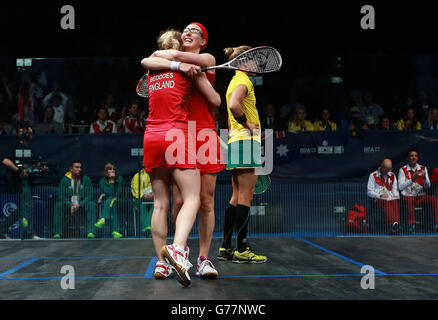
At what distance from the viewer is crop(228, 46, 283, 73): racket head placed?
2.78 metres

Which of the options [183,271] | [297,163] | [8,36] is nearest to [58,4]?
[8,36]

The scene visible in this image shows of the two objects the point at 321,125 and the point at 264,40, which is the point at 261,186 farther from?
the point at 264,40

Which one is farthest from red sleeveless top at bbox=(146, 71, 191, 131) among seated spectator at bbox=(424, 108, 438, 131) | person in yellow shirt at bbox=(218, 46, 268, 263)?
seated spectator at bbox=(424, 108, 438, 131)

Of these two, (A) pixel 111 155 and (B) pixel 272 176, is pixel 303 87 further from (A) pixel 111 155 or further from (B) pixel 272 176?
(A) pixel 111 155

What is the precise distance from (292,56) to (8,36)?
180 inches

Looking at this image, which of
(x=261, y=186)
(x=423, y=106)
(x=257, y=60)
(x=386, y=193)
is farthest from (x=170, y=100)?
(x=423, y=106)

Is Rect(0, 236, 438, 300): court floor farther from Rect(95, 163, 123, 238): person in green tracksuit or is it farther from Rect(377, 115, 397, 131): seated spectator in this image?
Rect(377, 115, 397, 131): seated spectator

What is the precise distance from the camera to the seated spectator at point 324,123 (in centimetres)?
657

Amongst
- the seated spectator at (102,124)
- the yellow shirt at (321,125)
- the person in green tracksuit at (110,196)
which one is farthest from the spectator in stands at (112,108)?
the yellow shirt at (321,125)

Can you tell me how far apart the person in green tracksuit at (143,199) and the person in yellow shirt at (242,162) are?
2.24 metres

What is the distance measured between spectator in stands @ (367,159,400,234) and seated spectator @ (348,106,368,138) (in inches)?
19.7

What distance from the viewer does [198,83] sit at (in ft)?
8.32

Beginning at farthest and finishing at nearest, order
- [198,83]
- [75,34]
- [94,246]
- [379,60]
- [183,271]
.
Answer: [75,34] < [379,60] < [94,246] < [198,83] < [183,271]

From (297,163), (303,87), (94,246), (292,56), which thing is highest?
(292,56)
